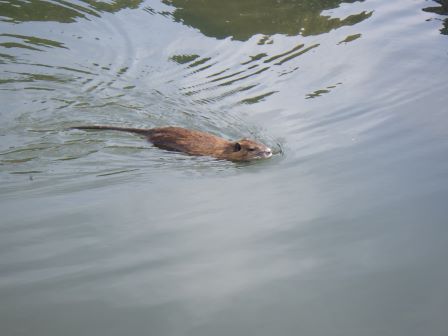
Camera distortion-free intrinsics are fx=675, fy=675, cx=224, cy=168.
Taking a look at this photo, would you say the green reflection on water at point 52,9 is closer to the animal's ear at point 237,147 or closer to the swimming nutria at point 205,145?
the swimming nutria at point 205,145

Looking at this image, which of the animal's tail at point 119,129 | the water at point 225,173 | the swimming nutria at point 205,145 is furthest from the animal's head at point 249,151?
the animal's tail at point 119,129

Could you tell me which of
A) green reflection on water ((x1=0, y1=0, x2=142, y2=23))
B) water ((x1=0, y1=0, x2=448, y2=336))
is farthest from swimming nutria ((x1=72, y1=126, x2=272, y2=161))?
green reflection on water ((x1=0, y1=0, x2=142, y2=23))

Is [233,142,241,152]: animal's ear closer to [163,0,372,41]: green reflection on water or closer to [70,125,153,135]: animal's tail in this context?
[70,125,153,135]: animal's tail

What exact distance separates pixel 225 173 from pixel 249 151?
34 centimetres

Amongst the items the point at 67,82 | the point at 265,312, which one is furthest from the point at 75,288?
the point at 67,82

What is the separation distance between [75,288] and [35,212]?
1.07 m

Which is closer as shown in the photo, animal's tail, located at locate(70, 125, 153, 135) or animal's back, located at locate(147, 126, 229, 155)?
animal's back, located at locate(147, 126, 229, 155)

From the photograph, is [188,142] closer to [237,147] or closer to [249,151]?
→ [237,147]

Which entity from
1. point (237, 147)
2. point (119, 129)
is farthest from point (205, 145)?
point (119, 129)

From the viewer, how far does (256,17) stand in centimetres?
897

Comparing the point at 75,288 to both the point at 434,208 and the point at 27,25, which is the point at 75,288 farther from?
the point at 27,25

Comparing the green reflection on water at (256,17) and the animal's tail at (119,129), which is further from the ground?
the green reflection on water at (256,17)

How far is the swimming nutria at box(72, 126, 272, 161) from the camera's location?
18.3 feet

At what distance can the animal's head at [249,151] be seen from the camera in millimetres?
5570
